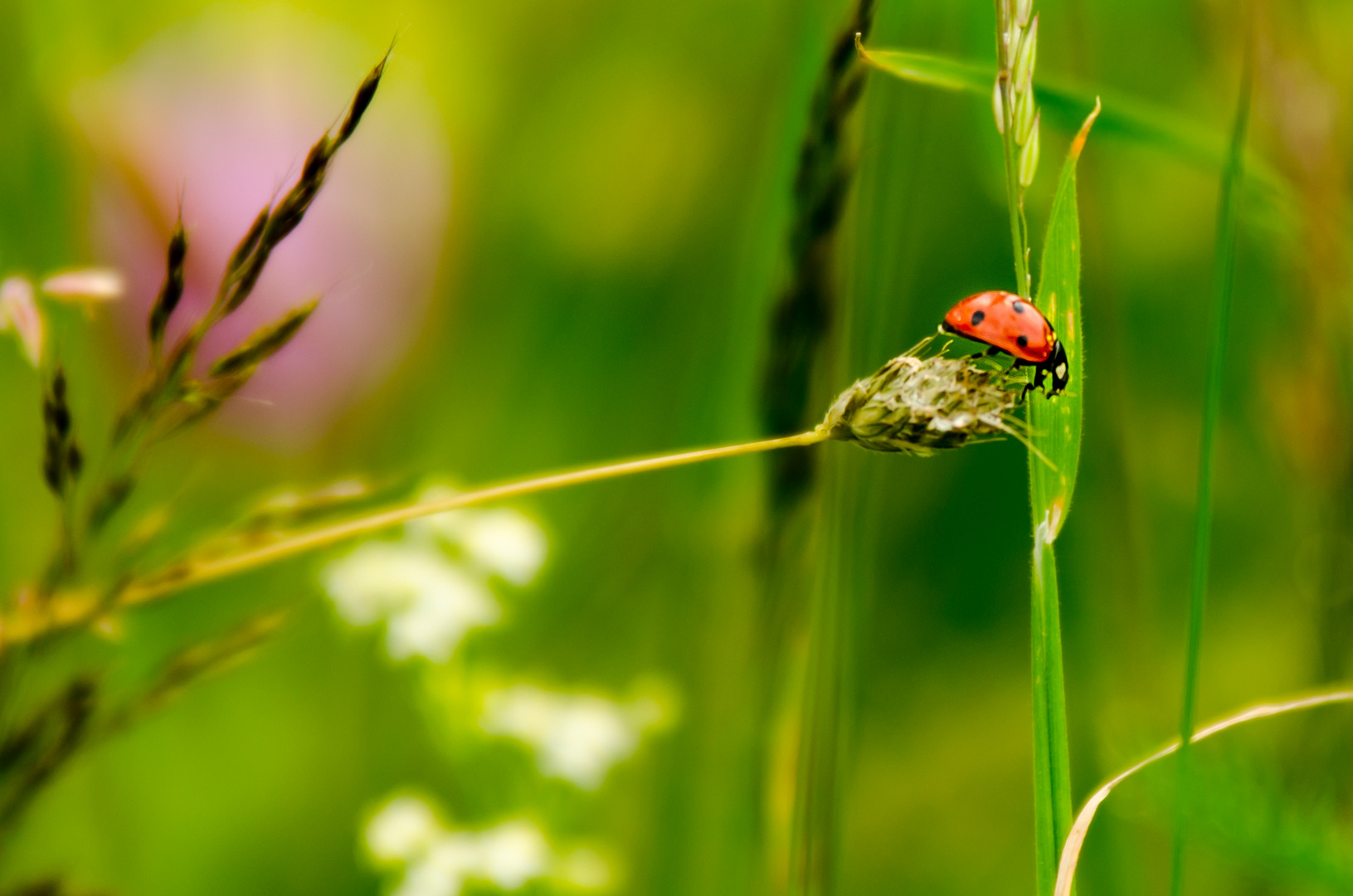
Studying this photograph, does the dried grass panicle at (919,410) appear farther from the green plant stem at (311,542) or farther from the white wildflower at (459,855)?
Result: the white wildflower at (459,855)

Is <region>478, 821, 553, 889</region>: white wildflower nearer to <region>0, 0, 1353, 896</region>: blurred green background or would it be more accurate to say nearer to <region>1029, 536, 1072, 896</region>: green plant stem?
<region>0, 0, 1353, 896</region>: blurred green background

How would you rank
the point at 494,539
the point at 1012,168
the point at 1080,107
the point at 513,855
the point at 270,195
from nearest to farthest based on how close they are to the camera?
1. the point at 1012,168
2. the point at 1080,107
3. the point at 513,855
4. the point at 494,539
5. the point at 270,195

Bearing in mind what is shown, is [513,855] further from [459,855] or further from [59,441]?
[59,441]

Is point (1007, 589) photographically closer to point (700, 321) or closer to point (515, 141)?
Result: point (700, 321)

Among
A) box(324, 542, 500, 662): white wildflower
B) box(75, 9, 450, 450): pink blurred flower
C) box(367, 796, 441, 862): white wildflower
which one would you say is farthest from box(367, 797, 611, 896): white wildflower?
box(75, 9, 450, 450): pink blurred flower

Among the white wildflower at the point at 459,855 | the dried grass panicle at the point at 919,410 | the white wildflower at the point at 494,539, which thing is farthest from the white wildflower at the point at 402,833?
the dried grass panicle at the point at 919,410

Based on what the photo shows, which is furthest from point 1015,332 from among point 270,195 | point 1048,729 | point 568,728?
point 270,195

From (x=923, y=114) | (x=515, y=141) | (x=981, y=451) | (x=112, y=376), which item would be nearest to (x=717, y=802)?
(x=923, y=114)
